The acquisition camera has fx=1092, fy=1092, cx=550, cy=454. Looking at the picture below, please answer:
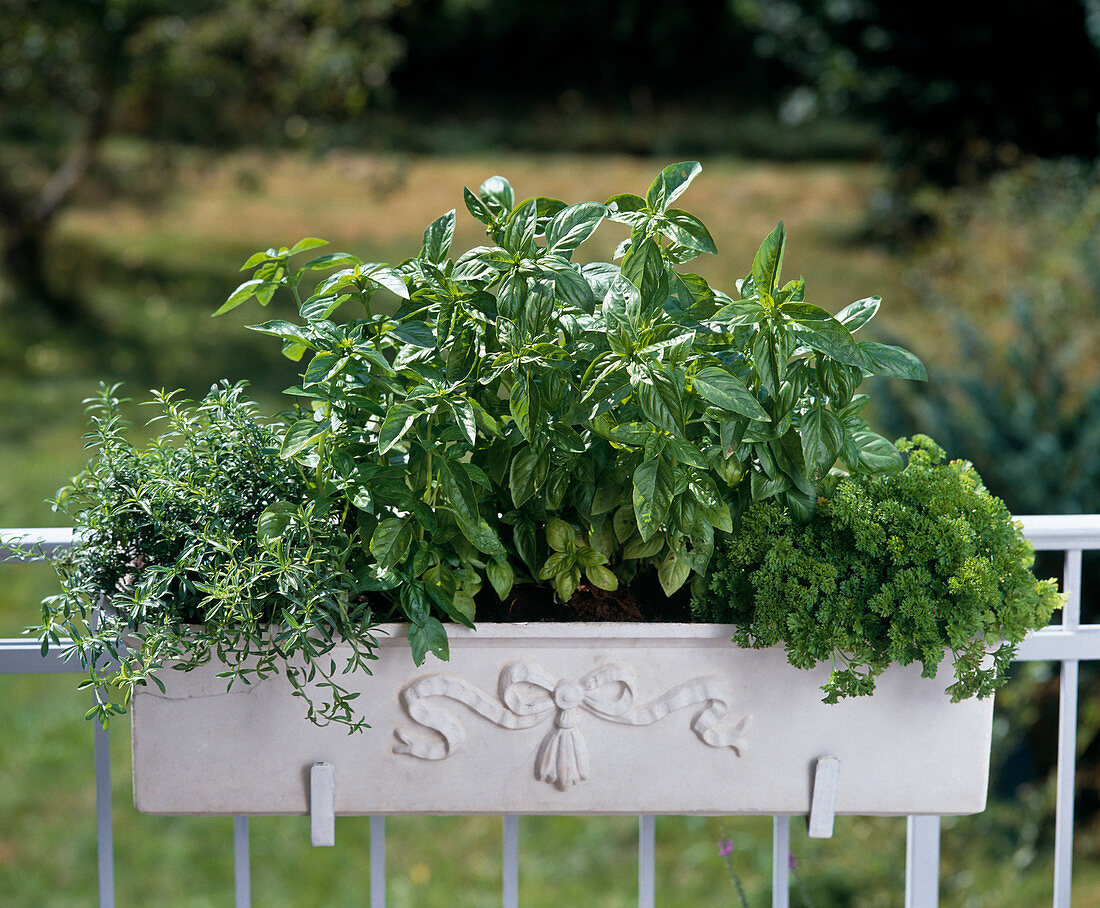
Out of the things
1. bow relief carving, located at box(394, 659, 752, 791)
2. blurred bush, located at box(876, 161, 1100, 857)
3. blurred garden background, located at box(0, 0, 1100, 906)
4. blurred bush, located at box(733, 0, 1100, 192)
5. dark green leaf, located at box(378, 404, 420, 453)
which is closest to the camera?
dark green leaf, located at box(378, 404, 420, 453)

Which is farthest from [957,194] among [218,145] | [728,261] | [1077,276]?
[218,145]

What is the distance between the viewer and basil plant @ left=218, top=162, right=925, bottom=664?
0.81m

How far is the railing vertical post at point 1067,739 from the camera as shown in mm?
1071

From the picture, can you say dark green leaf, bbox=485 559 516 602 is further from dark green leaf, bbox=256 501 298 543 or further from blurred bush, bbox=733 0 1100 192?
blurred bush, bbox=733 0 1100 192

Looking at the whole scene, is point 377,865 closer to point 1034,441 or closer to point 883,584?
point 883,584

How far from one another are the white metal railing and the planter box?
0.12 m

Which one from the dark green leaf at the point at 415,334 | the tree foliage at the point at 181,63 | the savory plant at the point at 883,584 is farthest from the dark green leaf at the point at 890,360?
the tree foliage at the point at 181,63

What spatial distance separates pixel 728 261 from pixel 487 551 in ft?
18.4

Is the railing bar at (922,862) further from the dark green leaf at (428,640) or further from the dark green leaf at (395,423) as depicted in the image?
the dark green leaf at (395,423)

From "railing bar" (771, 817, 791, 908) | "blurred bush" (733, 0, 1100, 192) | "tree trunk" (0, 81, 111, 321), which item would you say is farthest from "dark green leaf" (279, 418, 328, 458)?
"blurred bush" (733, 0, 1100, 192)

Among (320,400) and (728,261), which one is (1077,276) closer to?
(728,261)

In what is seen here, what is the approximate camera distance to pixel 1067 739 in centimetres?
108

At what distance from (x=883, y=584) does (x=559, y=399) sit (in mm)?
301

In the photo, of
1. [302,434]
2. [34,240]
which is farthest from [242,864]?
[34,240]
